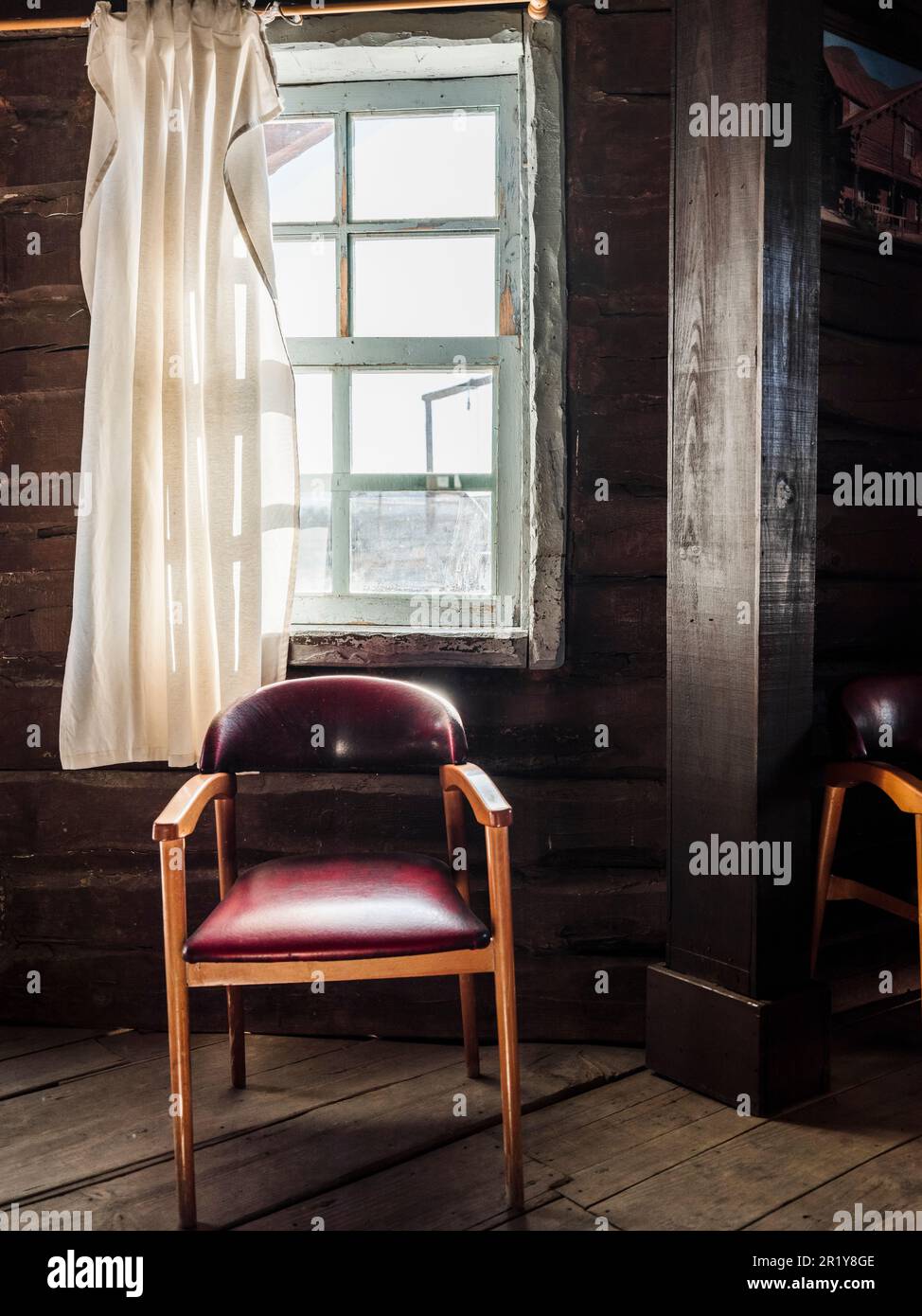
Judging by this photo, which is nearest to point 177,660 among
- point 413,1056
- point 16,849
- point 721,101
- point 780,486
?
point 16,849

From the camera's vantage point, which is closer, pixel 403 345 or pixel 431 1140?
pixel 431 1140

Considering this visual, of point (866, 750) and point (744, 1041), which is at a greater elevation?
point (866, 750)

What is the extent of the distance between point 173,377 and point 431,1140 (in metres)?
1.72

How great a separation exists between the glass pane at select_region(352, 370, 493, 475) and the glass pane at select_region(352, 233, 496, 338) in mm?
112

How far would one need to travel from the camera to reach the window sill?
228 centimetres

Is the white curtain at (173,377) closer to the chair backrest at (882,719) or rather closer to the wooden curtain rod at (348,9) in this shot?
the wooden curtain rod at (348,9)

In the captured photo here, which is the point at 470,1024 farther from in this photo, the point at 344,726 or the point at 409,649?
the point at 409,649

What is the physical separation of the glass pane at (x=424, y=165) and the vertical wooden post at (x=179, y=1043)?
66.0 inches

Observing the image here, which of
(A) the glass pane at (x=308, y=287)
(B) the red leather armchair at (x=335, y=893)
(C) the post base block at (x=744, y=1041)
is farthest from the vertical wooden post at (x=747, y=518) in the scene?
(A) the glass pane at (x=308, y=287)

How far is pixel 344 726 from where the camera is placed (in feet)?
6.75

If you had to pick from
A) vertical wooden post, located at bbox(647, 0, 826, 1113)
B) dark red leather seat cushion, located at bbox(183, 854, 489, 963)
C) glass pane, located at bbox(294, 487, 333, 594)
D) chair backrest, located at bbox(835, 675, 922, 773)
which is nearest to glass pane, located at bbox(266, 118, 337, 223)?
glass pane, located at bbox(294, 487, 333, 594)

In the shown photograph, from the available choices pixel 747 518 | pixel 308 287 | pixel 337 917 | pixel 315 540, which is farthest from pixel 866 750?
pixel 308 287

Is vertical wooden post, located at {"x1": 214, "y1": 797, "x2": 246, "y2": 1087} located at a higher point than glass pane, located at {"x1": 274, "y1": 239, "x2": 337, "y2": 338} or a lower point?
lower

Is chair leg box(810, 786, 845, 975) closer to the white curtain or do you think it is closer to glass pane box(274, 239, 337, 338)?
the white curtain
